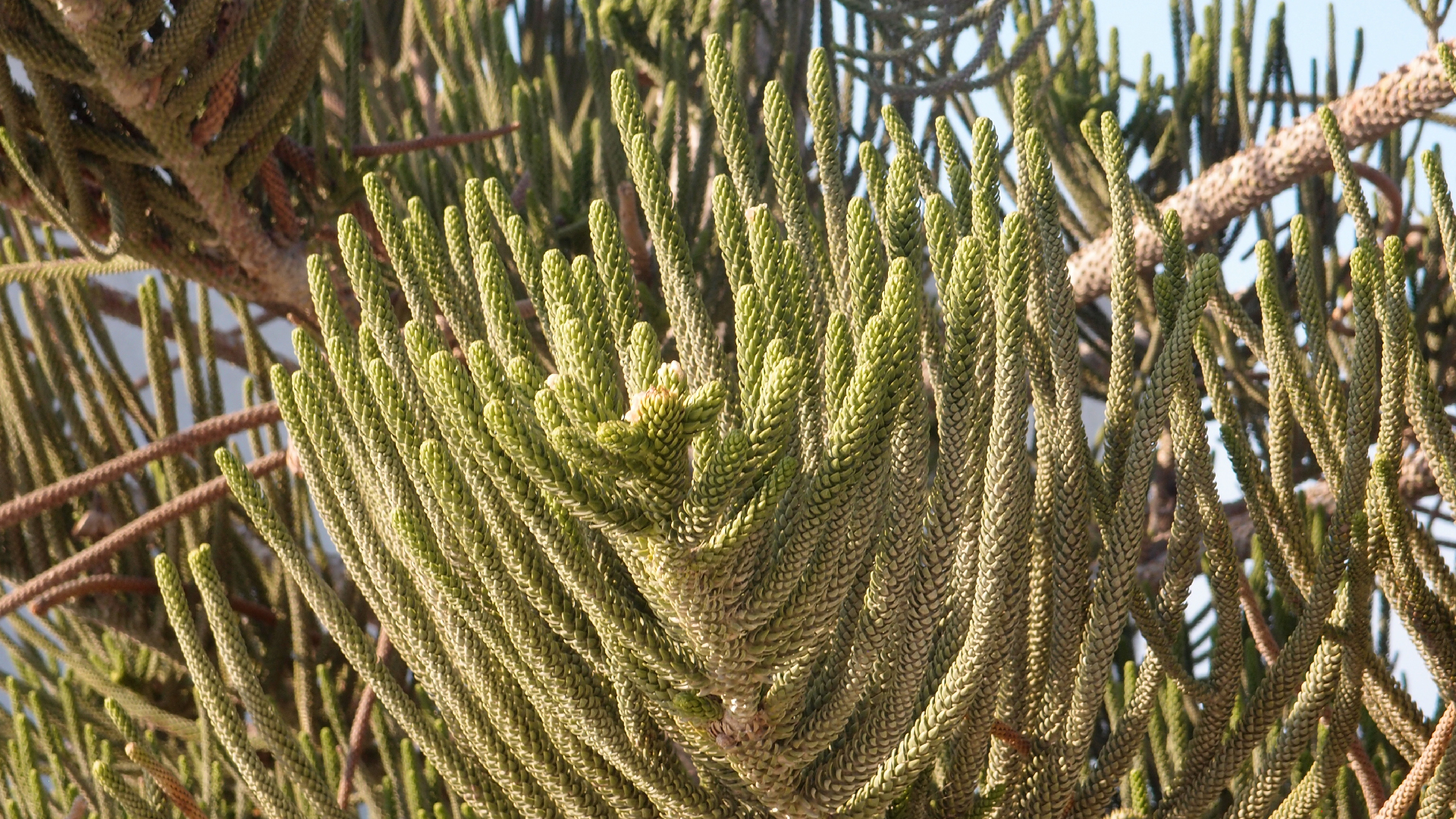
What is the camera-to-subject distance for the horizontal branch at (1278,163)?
1.03 metres

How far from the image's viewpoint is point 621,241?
57 cm

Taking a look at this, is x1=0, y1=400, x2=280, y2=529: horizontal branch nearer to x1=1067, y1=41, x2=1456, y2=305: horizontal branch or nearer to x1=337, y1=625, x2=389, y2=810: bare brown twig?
x1=337, y1=625, x2=389, y2=810: bare brown twig

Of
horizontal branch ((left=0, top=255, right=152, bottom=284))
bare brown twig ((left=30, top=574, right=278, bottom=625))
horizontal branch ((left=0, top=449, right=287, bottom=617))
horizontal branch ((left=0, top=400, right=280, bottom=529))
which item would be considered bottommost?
bare brown twig ((left=30, top=574, right=278, bottom=625))

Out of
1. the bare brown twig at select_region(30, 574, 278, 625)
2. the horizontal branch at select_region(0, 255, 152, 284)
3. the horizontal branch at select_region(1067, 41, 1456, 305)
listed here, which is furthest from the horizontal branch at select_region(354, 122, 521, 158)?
the horizontal branch at select_region(1067, 41, 1456, 305)

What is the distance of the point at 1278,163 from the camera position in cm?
111

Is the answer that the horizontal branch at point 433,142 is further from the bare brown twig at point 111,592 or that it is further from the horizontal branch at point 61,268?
the bare brown twig at point 111,592

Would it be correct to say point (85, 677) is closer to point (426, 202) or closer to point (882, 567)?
point (426, 202)

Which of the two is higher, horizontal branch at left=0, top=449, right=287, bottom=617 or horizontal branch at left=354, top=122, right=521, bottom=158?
horizontal branch at left=354, top=122, right=521, bottom=158

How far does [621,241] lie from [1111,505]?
0.25 m

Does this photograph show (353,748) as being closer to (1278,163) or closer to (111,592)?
(111,592)

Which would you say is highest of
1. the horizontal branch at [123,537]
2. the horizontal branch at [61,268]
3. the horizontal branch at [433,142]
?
the horizontal branch at [433,142]

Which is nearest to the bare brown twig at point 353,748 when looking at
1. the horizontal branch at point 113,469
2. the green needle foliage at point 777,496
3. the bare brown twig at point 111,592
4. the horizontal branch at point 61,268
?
the green needle foliage at point 777,496

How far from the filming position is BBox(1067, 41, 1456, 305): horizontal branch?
1.03 m

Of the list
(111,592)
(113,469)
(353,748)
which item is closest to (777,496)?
(353,748)
